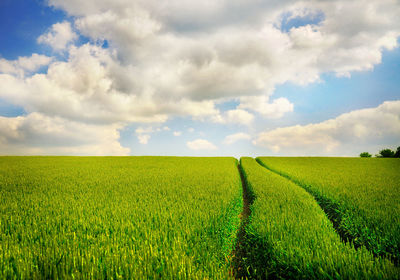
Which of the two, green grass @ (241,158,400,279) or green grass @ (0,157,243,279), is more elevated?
green grass @ (0,157,243,279)

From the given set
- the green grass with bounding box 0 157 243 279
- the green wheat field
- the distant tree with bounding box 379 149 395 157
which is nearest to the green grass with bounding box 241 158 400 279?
the green wheat field

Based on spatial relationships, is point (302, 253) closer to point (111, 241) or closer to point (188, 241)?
point (188, 241)

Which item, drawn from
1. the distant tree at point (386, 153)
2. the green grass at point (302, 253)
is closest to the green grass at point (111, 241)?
the green grass at point (302, 253)

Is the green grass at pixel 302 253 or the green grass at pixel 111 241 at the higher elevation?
the green grass at pixel 111 241

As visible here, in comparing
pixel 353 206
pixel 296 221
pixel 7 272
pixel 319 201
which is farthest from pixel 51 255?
pixel 319 201

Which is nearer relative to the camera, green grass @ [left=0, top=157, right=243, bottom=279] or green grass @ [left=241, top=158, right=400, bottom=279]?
green grass @ [left=0, top=157, right=243, bottom=279]

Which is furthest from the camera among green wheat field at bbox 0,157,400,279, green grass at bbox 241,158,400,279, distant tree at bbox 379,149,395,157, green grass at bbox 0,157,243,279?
distant tree at bbox 379,149,395,157

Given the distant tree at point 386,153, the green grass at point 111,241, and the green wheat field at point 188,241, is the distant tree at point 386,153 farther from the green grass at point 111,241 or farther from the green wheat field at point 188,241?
the green grass at point 111,241

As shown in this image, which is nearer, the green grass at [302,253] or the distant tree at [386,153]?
the green grass at [302,253]

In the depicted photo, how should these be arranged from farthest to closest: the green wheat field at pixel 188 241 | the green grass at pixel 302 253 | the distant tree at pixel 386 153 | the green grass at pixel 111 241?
the distant tree at pixel 386 153 → the green grass at pixel 302 253 → the green wheat field at pixel 188 241 → the green grass at pixel 111 241

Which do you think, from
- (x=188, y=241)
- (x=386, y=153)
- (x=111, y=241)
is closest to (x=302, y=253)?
(x=188, y=241)

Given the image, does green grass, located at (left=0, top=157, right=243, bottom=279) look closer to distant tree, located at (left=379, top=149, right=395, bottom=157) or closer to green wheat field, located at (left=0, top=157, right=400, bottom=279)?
green wheat field, located at (left=0, top=157, right=400, bottom=279)

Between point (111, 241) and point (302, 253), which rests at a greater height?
point (111, 241)

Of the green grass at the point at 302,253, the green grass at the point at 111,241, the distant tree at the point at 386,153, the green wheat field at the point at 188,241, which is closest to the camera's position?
the green grass at the point at 111,241
